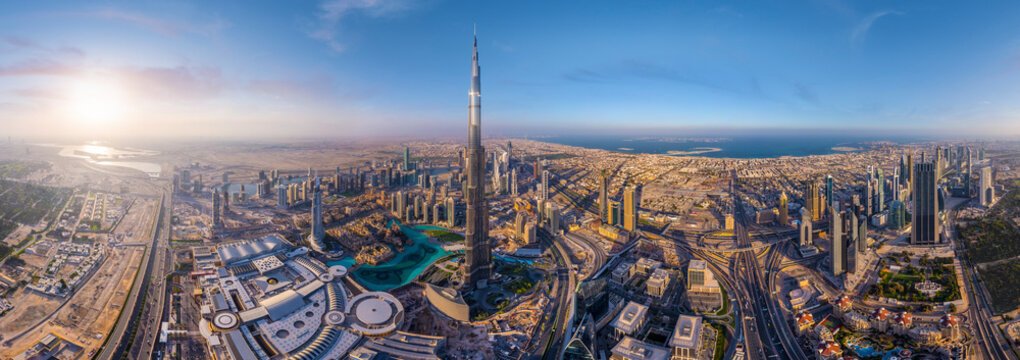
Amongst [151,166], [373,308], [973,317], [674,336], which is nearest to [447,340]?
[373,308]

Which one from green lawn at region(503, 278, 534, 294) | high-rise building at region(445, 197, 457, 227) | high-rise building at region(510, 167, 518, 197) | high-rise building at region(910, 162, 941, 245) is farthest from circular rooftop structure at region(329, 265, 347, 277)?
high-rise building at region(910, 162, 941, 245)

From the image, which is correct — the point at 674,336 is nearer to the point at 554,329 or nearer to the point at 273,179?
the point at 554,329

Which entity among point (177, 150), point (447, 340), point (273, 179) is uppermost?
point (177, 150)

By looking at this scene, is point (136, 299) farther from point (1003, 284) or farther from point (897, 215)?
point (897, 215)

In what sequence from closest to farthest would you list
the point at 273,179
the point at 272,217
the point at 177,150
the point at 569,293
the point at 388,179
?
1. the point at 569,293
2. the point at 272,217
3. the point at 177,150
4. the point at 273,179
5. the point at 388,179

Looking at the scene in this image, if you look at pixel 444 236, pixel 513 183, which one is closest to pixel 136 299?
pixel 444 236

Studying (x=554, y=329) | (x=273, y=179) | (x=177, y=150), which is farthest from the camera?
(x=273, y=179)

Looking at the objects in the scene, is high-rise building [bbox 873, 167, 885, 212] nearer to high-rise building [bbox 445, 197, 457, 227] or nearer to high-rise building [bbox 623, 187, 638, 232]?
high-rise building [bbox 623, 187, 638, 232]

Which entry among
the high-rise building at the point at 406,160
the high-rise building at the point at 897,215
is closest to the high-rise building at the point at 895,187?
the high-rise building at the point at 897,215
